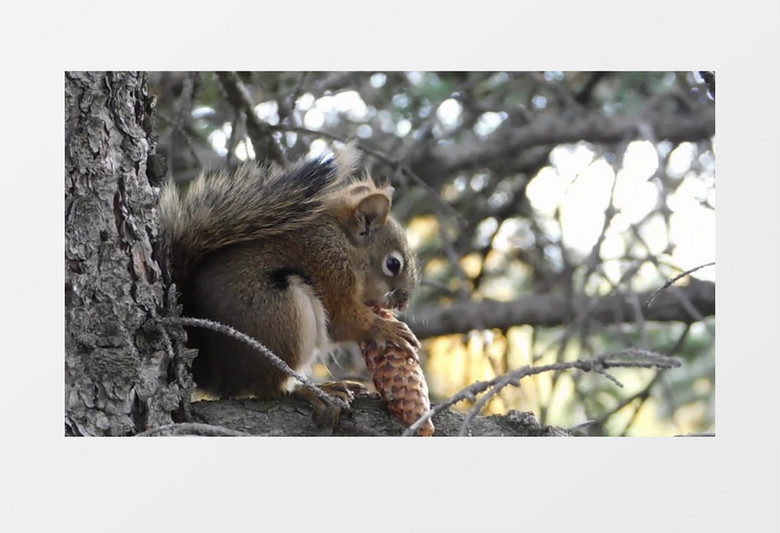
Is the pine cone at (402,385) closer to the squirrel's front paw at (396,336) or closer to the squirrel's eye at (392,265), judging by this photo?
the squirrel's front paw at (396,336)

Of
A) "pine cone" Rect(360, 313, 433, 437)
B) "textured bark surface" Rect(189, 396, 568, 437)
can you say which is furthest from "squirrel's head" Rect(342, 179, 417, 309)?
"textured bark surface" Rect(189, 396, 568, 437)

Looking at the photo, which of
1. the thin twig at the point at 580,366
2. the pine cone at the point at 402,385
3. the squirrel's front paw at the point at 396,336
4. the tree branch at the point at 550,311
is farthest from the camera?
the tree branch at the point at 550,311

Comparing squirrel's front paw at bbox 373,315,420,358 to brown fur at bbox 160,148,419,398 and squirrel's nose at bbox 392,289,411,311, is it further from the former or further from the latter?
squirrel's nose at bbox 392,289,411,311

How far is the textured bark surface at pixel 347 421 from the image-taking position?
2.09m

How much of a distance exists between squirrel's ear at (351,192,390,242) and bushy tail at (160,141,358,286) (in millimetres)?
223

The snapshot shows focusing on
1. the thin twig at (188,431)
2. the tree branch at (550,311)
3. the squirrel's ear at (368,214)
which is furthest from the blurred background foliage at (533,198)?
the thin twig at (188,431)

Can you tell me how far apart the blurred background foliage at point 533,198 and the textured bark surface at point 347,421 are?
429 mm

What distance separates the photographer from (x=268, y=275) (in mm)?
2215

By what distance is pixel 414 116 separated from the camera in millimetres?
3150

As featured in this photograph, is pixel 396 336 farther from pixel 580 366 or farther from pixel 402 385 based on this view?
pixel 580 366

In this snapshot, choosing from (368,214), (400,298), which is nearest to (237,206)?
(368,214)
